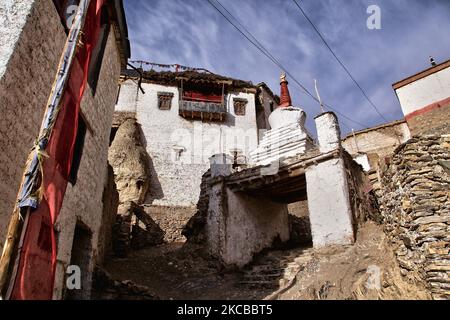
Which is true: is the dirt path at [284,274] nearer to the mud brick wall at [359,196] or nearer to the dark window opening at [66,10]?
the mud brick wall at [359,196]

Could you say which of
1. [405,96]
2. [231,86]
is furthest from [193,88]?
[405,96]

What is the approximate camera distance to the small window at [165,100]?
26.8 metres

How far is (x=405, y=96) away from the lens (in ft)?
53.4

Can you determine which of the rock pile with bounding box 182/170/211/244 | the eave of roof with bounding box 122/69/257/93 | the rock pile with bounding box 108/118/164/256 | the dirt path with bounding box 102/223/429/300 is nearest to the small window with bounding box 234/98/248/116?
the eave of roof with bounding box 122/69/257/93

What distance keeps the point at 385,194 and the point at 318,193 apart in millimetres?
2627

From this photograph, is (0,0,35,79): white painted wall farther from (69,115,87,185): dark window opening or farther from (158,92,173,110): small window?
(158,92,173,110): small window

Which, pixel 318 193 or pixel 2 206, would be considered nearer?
pixel 2 206

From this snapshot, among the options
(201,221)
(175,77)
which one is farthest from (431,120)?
(175,77)

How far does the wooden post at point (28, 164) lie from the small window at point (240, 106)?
73.6 ft

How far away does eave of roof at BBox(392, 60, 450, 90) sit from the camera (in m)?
14.6

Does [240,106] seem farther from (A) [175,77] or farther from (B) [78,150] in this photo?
(B) [78,150]

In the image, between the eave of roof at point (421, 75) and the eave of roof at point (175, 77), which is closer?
the eave of roof at point (421, 75)

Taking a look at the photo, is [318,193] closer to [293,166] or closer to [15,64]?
[293,166]

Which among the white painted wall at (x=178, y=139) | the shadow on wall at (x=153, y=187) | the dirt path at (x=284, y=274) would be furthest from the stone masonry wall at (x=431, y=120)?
the shadow on wall at (x=153, y=187)
